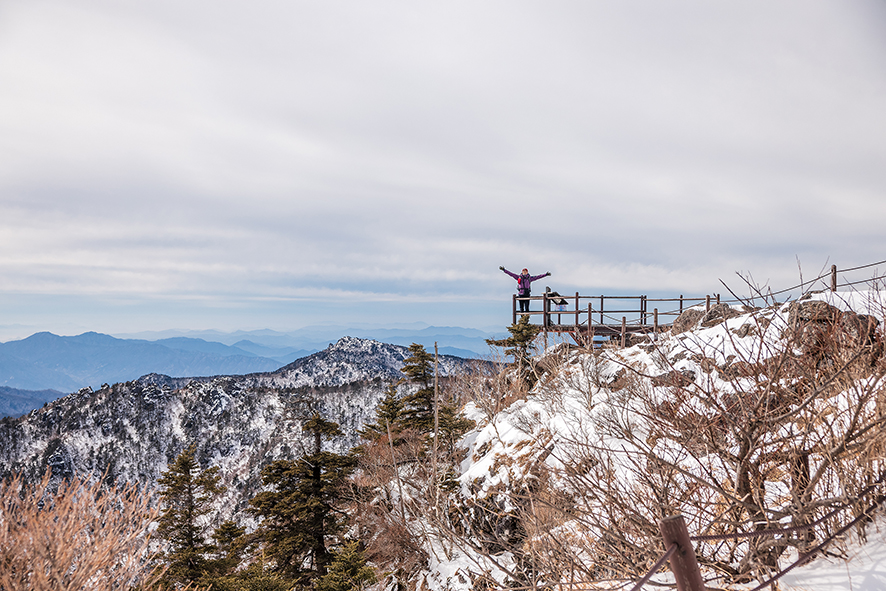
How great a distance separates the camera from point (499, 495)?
1623 centimetres

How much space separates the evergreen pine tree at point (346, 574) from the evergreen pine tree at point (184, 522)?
845 centimetres

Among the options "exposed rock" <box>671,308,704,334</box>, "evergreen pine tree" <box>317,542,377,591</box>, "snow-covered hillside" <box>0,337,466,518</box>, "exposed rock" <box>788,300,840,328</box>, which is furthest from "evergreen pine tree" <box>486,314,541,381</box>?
"snow-covered hillside" <box>0,337,466,518</box>

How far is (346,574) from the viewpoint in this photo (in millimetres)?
15047

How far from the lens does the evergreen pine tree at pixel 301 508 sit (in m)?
20.4

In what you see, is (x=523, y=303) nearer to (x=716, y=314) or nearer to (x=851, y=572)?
(x=716, y=314)

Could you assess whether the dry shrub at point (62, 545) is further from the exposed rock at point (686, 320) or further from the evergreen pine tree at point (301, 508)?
the exposed rock at point (686, 320)

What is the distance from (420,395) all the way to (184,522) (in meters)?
13.4

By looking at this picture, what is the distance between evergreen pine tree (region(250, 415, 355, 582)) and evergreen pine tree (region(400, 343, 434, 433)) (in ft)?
18.6

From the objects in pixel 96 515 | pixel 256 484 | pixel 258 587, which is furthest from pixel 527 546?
pixel 256 484

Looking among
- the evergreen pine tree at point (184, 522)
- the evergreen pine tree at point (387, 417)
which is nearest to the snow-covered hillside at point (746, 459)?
the evergreen pine tree at point (387, 417)

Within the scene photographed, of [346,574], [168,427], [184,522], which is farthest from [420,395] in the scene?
[168,427]

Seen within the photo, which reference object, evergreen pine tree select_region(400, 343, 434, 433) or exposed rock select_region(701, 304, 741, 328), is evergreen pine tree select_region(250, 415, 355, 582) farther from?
exposed rock select_region(701, 304, 741, 328)

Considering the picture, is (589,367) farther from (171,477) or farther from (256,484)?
(256,484)

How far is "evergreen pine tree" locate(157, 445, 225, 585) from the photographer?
20.0 m
